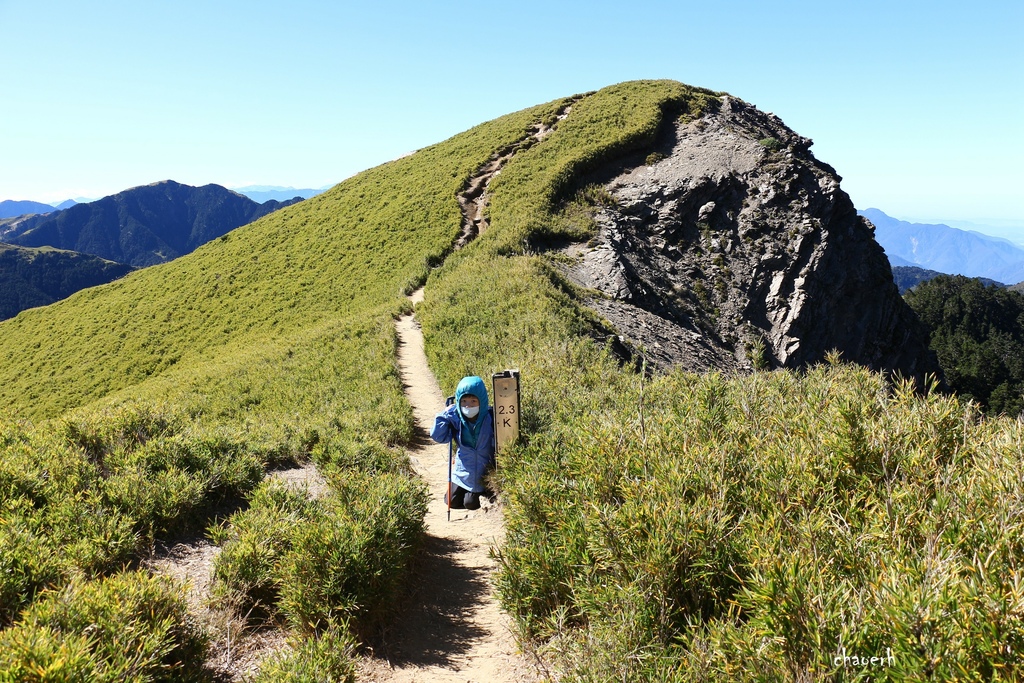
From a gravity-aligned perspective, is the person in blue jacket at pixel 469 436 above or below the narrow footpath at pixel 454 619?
above

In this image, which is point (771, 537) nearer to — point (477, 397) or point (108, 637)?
point (108, 637)

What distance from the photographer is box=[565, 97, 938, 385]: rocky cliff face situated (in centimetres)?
2681

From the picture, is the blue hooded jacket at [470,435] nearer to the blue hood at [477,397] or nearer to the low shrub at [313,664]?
the blue hood at [477,397]

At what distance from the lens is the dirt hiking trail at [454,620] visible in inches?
182

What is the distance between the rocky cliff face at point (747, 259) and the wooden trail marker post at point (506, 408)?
52.5 ft

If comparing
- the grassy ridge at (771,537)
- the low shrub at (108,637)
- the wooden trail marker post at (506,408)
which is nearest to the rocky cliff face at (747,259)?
the wooden trail marker post at (506,408)

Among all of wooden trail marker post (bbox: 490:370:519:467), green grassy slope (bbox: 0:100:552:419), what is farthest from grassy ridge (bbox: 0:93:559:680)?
wooden trail marker post (bbox: 490:370:519:467)

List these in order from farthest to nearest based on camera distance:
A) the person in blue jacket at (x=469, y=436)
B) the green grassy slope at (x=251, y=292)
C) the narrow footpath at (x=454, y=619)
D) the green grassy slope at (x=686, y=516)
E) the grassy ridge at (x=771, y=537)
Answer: the green grassy slope at (x=251, y=292)
the person in blue jacket at (x=469, y=436)
the narrow footpath at (x=454, y=619)
the green grassy slope at (x=686, y=516)
the grassy ridge at (x=771, y=537)

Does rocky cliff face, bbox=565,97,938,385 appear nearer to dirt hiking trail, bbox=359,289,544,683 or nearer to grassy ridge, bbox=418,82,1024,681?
dirt hiking trail, bbox=359,289,544,683

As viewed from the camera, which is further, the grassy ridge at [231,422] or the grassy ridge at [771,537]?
the grassy ridge at [231,422]

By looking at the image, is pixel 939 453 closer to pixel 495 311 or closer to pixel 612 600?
pixel 612 600

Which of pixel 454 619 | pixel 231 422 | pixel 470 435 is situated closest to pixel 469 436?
pixel 470 435

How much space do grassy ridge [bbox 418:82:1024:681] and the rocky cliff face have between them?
58.7 ft

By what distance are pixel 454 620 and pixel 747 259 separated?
1147 inches
